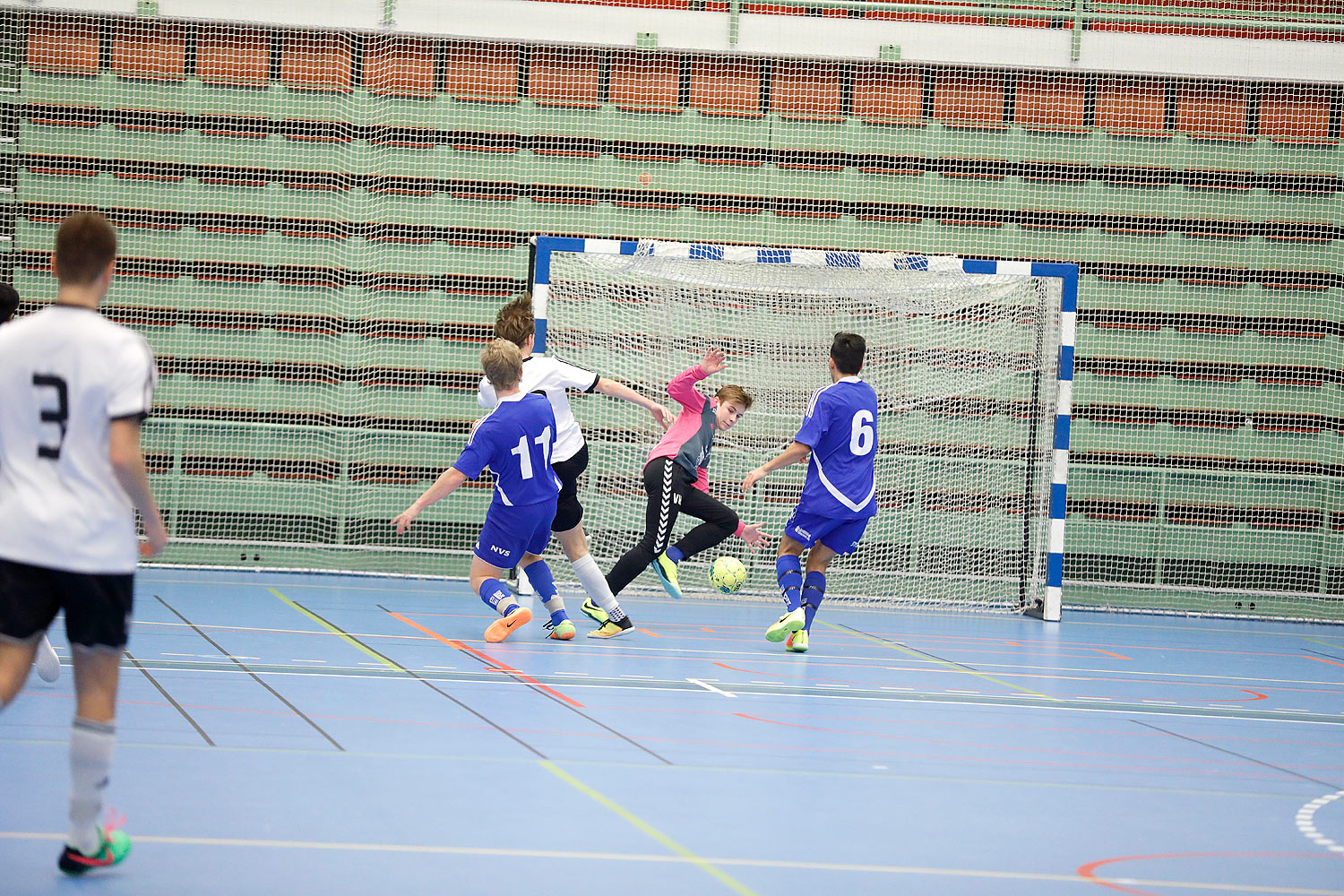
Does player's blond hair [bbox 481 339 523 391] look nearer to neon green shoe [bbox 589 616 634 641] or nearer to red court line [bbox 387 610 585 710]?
red court line [bbox 387 610 585 710]

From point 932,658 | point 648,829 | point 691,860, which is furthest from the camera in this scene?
point 932,658

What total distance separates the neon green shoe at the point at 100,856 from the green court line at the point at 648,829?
3.96 ft

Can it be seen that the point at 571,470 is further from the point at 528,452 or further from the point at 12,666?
the point at 12,666

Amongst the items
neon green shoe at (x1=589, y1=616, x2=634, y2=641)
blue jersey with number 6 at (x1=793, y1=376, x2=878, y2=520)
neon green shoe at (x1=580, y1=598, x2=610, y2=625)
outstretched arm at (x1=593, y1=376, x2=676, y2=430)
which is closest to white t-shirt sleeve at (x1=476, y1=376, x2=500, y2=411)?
outstretched arm at (x1=593, y1=376, x2=676, y2=430)

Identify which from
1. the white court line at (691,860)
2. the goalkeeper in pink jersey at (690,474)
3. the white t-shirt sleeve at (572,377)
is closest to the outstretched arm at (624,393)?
the white t-shirt sleeve at (572,377)

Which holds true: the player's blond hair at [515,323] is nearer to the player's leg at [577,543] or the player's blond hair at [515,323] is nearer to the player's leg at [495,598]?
the player's leg at [577,543]

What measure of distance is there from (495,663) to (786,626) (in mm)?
1594

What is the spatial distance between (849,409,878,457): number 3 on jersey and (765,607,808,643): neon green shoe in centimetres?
89

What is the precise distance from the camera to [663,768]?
13.1 feet

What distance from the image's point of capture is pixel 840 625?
333 inches

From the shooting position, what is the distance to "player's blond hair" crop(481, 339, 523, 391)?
614cm

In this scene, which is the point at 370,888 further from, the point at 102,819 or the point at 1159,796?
the point at 1159,796

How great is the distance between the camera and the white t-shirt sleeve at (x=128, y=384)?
262cm

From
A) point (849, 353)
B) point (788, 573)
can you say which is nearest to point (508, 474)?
point (788, 573)
